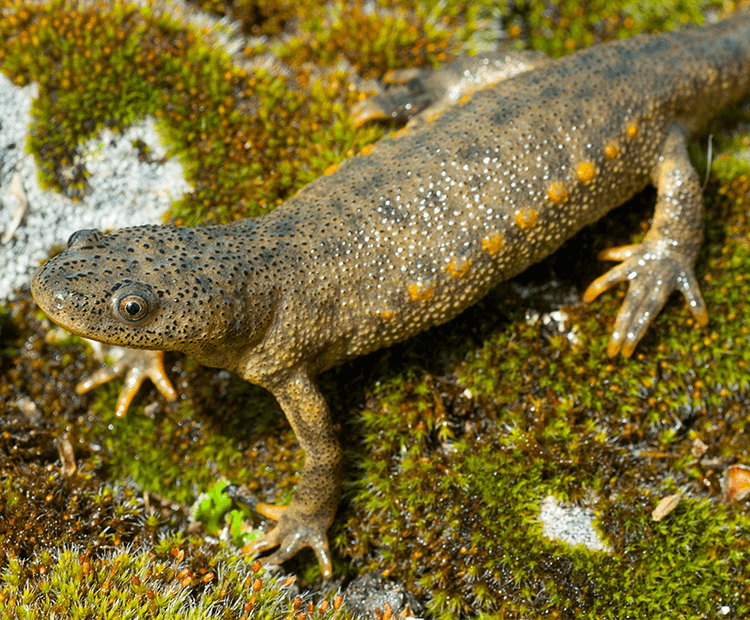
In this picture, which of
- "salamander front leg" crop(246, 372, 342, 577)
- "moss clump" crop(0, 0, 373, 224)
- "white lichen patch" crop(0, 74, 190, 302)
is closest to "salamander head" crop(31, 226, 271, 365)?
"salamander front leg" crop(246, 372, 342, 577)

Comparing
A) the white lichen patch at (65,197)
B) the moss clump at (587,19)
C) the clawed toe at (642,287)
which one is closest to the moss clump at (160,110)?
the white lichen patch at (65,197)

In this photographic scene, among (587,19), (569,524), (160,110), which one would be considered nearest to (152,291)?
(160,110)

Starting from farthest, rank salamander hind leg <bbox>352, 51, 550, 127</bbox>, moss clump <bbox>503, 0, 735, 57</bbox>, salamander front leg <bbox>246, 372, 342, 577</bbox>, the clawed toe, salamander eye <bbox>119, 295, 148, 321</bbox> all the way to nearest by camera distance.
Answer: moss clump <bbox>503, 0, 735, 57</bbox>, salamander hind leg <bbox>352, 51, 550, 127</bbox>, the clawed toe, salamander front leg <bbox>246, 372, 342, 577</bbox>, salamander eye <bbox>119, 295, 148, 321</bbox>

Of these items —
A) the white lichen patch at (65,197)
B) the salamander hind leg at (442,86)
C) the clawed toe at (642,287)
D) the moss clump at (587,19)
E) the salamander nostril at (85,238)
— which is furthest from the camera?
the moss clump at (587,19)

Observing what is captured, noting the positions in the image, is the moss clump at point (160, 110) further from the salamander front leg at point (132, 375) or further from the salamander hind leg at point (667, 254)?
the salamander hind leg at point (667, 254)

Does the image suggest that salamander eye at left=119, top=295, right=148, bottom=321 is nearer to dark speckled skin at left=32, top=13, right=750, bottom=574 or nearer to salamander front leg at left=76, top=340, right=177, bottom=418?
dark speckled skin at left=32, top=13, right=750, bottom=574

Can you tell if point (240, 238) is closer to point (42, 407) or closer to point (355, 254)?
point (355, 254)

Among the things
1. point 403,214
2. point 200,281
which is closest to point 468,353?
point 403,214
